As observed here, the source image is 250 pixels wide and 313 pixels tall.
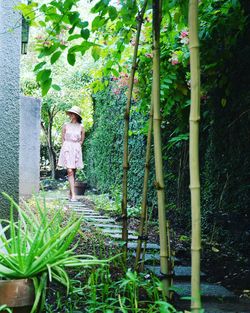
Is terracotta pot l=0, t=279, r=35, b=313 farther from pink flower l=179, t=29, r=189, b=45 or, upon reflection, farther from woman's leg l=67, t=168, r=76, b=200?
woman's leg l=67, t=168, r=76, b=200

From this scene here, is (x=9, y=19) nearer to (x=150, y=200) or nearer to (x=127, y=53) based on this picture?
(x=127, y=53)

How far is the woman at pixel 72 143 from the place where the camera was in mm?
7785

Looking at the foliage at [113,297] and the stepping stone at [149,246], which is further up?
the foliage at [113,297]

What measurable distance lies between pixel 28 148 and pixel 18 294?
19.2 ft

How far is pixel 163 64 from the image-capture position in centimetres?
337

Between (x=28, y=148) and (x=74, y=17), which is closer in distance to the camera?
(x=74, y=17)

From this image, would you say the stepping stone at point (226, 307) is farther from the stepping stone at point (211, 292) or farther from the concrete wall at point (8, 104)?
the concrete wall at point (8, 104)

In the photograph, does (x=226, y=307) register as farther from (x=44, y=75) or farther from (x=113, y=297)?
(x=44, y=75)

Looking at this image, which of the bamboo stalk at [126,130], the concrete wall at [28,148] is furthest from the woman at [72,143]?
the bamboo stalk at [126,130]

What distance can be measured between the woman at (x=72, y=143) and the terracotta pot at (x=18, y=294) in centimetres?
616

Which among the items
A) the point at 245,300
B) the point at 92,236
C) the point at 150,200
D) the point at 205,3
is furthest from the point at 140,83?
the point at 150,200

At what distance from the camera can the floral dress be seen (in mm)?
7785

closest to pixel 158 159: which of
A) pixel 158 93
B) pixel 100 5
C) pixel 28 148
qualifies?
pixel 158 93

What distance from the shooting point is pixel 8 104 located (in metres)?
3.17
